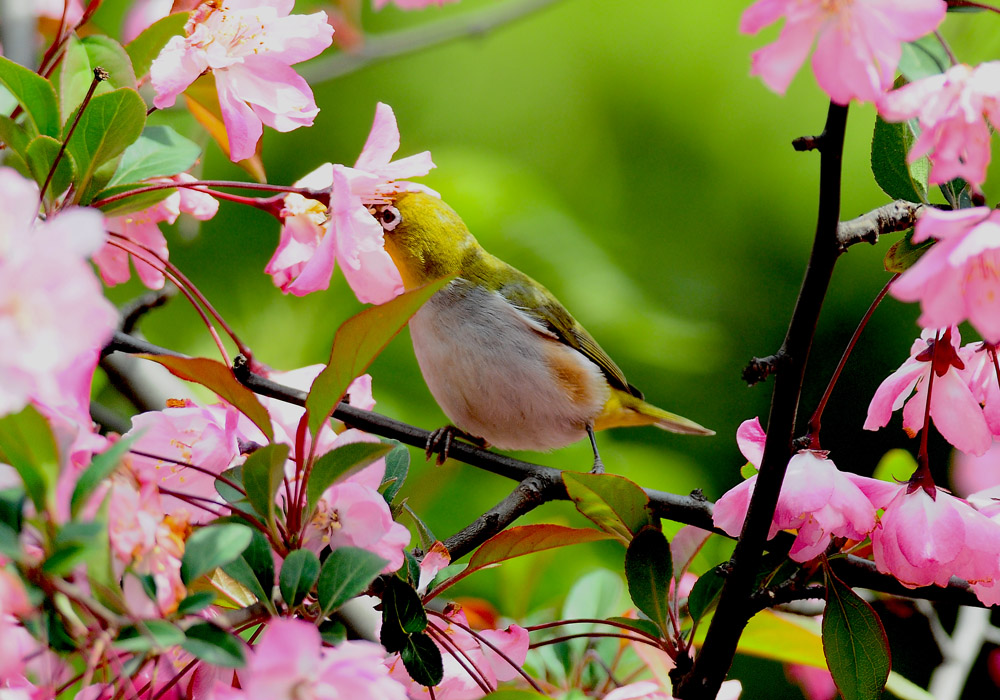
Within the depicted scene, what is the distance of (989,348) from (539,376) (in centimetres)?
73

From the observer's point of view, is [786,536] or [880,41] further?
[786,536]

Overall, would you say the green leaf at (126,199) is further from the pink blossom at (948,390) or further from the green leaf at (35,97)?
the pink blossom at (948,390)

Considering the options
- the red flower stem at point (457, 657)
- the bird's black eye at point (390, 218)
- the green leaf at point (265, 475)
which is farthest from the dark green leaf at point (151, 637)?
the bird's black eye at point (390, 218)

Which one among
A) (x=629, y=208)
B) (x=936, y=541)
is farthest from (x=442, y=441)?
(x=629, y=208)

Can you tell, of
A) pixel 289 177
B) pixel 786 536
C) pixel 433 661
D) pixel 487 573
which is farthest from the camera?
pixel 289 177

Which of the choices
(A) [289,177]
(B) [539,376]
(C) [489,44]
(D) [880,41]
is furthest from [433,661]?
(C) [489,44]

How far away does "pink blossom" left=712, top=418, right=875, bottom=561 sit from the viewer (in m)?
0.54

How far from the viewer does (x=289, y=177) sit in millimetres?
3342

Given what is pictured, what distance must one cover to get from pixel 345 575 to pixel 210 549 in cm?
9

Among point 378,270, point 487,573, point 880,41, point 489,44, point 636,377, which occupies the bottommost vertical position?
point 636,377

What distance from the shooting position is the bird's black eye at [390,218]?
1.23 meters

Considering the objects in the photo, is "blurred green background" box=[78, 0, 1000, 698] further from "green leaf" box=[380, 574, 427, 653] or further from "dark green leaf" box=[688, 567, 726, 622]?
"green leaf" box=[380, 574, 427, 653]

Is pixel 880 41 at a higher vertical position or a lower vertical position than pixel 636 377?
higher

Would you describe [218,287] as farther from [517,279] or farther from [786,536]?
[786,536]
